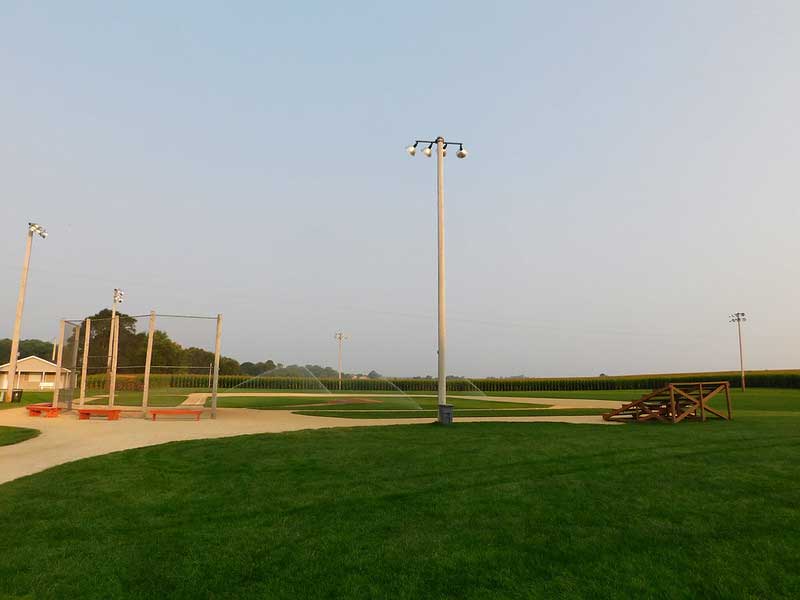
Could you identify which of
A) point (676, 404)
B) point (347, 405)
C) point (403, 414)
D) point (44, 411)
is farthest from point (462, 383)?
point (44, 411)

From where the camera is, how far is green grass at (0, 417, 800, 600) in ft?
13.5

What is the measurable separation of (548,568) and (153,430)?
1361cm

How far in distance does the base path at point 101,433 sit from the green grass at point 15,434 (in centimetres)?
27

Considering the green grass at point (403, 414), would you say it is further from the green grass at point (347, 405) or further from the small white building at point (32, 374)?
the small white building at point (32, 374)

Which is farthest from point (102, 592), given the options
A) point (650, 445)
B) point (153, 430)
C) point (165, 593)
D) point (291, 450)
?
point (153, 430)

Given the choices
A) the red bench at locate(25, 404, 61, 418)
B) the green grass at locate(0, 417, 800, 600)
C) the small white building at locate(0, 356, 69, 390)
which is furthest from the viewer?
the small white building at locate(0, 356, 69, 390)

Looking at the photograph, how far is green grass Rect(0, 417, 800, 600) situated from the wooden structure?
6.67 meters

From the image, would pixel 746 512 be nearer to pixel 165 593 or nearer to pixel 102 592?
pixel 165 593

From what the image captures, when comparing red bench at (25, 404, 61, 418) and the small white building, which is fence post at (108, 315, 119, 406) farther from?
the small white building

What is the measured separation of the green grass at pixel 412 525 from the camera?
13.5 feet

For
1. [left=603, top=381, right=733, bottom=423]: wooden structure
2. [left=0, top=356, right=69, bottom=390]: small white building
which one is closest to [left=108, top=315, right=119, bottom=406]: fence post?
[left=603, top=381, right=733, bottom=423]: wooden structure

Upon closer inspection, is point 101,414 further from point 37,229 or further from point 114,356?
point 37,229

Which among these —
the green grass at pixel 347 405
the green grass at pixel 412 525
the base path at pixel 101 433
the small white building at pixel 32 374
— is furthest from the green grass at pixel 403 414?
the small white building at pixel 32 374

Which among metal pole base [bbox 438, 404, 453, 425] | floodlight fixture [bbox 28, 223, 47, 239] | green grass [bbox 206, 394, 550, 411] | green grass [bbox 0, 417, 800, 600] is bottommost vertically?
green grass [bbox 206, 394, 550, 411]
